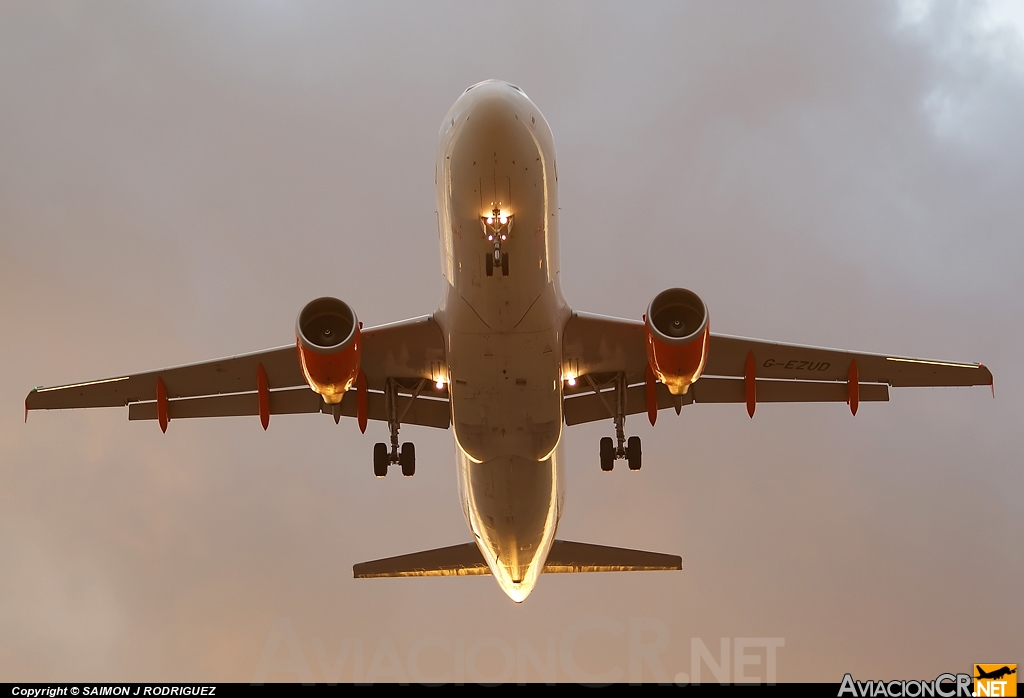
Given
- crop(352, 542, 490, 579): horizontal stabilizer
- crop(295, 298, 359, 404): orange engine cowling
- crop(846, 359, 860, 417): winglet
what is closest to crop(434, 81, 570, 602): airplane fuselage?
crop(295, 298, 359, 404): orange engine cowling

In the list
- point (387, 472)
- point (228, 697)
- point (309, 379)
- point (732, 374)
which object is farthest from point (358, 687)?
point (732, 374)

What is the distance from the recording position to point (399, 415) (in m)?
22.7

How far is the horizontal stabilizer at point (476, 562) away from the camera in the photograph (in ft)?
81.5

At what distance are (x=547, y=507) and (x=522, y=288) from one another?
557cm

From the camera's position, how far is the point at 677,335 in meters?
17.6

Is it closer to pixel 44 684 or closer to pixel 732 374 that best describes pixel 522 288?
pixel 732 374

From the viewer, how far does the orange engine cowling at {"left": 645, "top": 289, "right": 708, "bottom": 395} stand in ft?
56.3

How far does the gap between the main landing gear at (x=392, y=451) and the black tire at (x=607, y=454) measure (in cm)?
428

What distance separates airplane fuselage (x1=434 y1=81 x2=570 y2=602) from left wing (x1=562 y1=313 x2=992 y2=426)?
1305 millimetres

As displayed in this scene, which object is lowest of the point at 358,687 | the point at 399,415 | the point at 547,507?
the point at 358,687

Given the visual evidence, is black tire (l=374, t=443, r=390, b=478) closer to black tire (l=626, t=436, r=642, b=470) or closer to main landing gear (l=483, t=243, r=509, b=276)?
black tire (l=626, t=436, r=642, b=470)

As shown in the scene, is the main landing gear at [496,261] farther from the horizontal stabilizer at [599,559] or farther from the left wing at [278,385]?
the horizontal stabilizer at [599,559]

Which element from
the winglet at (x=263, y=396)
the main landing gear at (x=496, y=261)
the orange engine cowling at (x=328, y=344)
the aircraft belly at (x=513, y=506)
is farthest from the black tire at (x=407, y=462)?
the main landing gear at (x=496, y=261)

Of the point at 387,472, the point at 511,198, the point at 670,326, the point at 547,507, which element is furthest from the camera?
the point at 387,472
